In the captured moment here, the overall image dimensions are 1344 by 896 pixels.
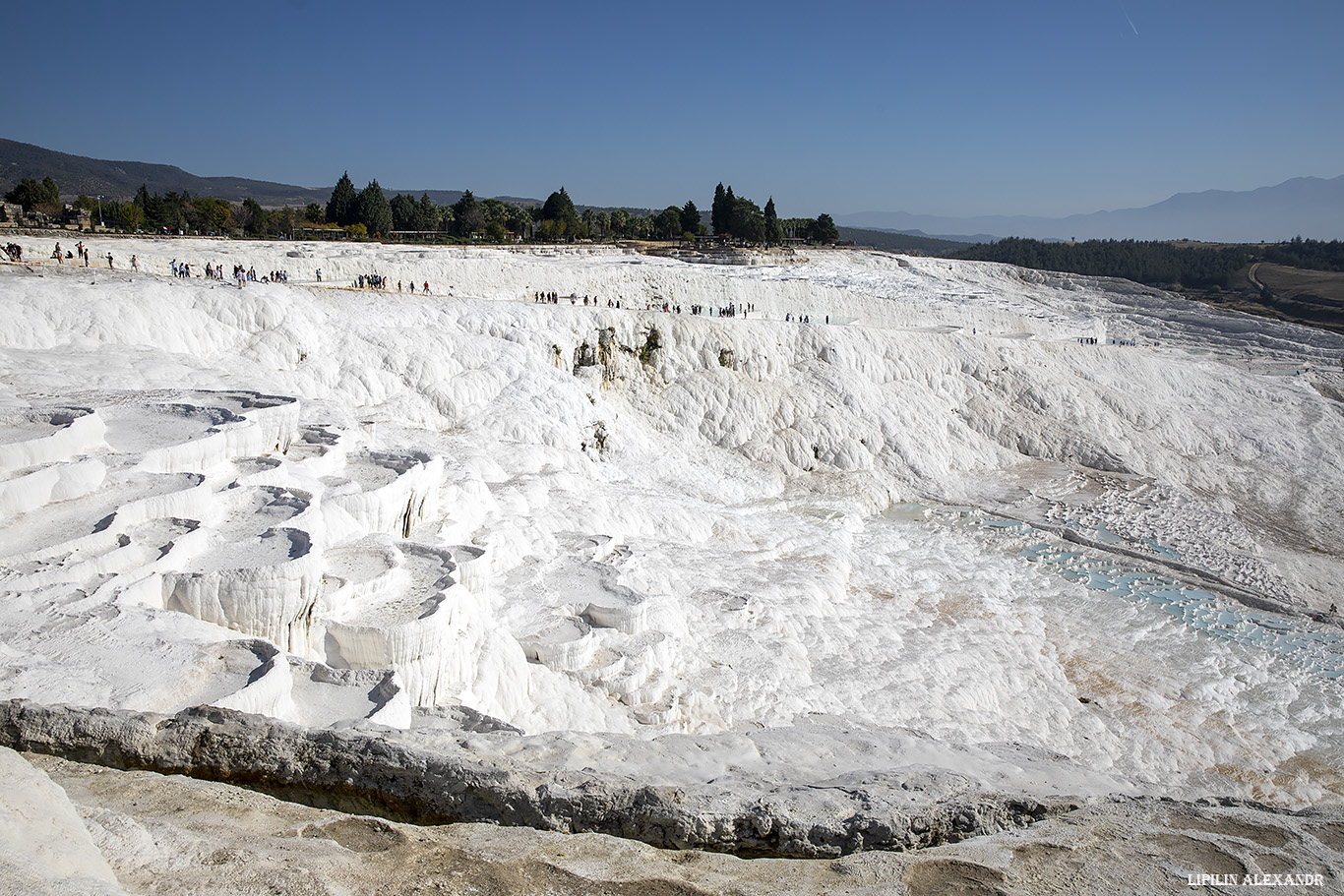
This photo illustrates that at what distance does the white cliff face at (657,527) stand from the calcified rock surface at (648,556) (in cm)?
7

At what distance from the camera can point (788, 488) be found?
72.0 feet

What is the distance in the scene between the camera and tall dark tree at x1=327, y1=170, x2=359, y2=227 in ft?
149

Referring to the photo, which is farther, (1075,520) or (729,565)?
(1075,520)

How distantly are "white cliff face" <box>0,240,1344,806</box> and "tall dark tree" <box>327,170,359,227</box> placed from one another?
16.5 m

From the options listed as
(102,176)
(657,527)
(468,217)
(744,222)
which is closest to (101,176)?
(102,176)

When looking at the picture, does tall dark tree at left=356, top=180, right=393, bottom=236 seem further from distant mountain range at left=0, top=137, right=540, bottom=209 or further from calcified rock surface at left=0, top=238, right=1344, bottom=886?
distant mountain range at left=0, top=137, right=540, bottom=209

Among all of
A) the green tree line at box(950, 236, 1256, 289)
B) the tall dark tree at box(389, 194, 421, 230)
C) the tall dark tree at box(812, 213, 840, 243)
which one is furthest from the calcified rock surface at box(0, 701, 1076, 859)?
the green tree line at box(950, 236, 1256, 289)

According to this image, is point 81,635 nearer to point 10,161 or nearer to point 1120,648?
point 1120,648

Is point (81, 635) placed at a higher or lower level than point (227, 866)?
lower

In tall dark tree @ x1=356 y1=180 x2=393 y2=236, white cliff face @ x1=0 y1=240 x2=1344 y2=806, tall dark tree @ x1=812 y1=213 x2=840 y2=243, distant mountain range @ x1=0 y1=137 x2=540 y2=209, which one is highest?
distant mountain range @ x1=0 y1=137 x2=540 y2=209

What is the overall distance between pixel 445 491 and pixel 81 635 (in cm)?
671

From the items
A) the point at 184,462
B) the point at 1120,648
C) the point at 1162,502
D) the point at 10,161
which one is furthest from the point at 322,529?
the point at 10,161

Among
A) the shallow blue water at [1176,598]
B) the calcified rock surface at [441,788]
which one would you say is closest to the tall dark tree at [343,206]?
the shallow blue water at [1176,598]

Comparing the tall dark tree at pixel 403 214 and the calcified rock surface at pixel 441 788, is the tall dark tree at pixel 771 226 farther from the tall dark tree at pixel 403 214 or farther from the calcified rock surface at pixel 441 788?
the calcified rock surface at pixel 441 788
